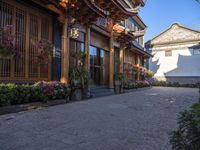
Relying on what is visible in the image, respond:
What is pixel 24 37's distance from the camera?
7.36 m

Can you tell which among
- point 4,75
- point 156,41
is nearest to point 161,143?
point 4,75

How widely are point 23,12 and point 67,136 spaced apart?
5.24 metres

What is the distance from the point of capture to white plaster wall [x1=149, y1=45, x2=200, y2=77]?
27.1 metres

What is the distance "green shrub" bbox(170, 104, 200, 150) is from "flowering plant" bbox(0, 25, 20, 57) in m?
5.45

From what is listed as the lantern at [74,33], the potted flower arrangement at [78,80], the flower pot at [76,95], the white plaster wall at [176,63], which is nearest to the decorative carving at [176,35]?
the white plaster wall at [176,63]

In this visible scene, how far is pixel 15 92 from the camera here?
19.1 ft

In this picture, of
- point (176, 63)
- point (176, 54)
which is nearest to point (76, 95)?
point (176, 63)

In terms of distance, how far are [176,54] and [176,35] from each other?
2.79 meters

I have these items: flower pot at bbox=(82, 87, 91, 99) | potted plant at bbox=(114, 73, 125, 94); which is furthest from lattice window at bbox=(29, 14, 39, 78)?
potted plant at bbox=(114, 73, 125, 94)

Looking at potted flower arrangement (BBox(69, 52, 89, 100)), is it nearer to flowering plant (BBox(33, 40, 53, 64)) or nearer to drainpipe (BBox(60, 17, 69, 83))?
drainpipe (BBox(60, 17, 69, 83))

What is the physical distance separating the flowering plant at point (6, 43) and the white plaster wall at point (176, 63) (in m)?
25.0

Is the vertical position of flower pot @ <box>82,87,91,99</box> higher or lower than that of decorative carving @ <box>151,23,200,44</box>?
lower

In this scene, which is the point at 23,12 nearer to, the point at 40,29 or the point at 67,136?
the point at 40,29

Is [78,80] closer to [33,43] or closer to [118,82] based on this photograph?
[33,43]
